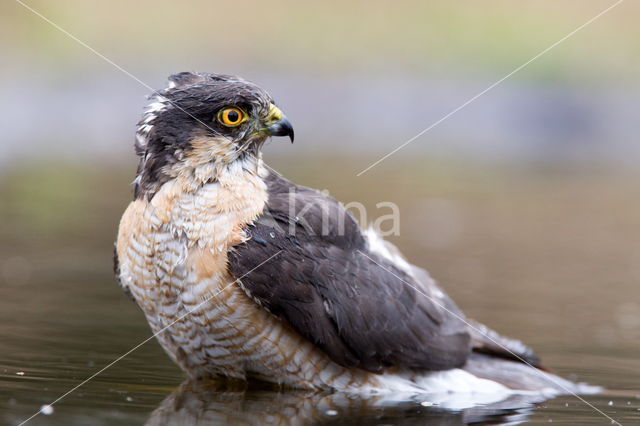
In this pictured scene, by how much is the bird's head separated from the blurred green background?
1384mm

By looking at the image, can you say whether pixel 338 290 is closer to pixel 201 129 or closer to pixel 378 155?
pixel 201 129

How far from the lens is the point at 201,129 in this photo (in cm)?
660

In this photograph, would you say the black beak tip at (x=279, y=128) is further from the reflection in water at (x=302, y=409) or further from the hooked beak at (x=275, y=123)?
the reflection in water at (x=302, y=409)

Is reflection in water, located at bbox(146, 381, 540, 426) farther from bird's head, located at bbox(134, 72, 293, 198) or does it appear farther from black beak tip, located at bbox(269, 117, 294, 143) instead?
black beak tip, located at bbox(269, 117, 294, 143)

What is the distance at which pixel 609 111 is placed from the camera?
1150 inches

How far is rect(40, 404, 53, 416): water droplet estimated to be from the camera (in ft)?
18.4

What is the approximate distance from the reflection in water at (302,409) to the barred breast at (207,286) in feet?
0.52

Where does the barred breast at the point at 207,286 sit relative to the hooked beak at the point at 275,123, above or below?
below

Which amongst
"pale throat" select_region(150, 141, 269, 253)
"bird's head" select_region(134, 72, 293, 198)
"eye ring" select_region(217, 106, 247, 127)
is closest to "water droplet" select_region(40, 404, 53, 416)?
"pale throat" select_region(150, 141, 269, 253)

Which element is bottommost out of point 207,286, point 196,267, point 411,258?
point 207,286

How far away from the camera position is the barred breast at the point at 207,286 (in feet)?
20.8

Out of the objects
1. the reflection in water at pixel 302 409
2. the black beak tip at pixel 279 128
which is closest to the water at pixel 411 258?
the reflection in water at pixel 302 409

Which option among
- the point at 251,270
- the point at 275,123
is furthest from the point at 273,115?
the point at 251,270

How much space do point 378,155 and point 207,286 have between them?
614 inches
